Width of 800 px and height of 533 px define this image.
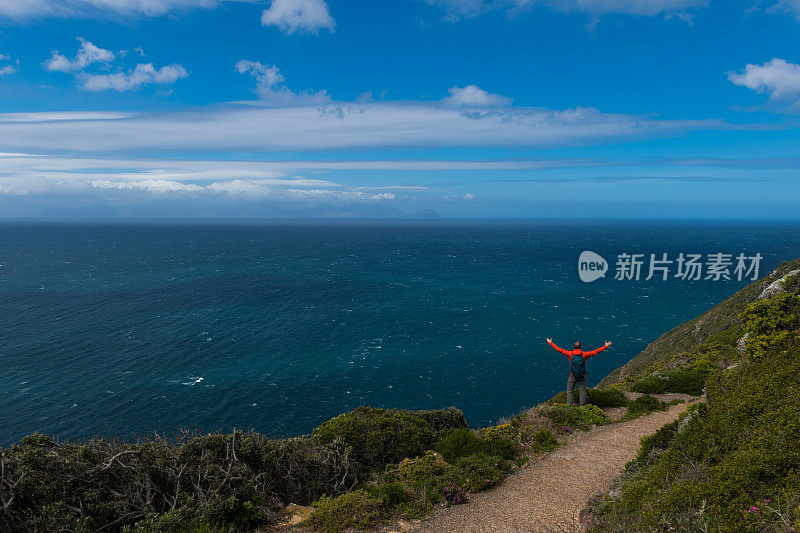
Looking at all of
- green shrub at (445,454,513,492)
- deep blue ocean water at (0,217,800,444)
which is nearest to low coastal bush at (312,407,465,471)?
green shrub at (445,454,513,492)

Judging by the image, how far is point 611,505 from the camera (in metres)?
9.32

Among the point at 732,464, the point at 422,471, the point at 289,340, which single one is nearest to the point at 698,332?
the point at 422,471

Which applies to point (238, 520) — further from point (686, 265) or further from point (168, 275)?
point (686, 265)

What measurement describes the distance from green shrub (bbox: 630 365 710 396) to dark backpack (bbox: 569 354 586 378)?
629 cm

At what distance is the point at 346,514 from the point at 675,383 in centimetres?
1972

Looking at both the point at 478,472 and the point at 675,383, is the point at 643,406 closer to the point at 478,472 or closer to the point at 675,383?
the point at 675,383

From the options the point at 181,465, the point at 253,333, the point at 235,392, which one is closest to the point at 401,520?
the point at 181,465

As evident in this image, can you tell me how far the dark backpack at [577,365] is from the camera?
56.0 ft

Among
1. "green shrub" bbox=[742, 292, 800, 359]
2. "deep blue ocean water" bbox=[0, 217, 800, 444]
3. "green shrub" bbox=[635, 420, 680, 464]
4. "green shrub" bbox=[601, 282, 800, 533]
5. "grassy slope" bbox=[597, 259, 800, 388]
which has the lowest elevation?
"deep blue ocean water" bbox=[0, 217, 800, 444]

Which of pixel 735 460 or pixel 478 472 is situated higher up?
pixel 735 460

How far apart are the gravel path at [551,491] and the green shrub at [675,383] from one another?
643 cm

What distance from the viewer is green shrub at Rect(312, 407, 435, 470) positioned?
1409 cm

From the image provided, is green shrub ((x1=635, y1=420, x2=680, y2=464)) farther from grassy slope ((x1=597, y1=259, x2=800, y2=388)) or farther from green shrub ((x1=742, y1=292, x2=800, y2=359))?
grassy slope ((x1=597, y1=259, x2=800, y2=388))

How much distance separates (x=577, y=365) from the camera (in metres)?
17.5
